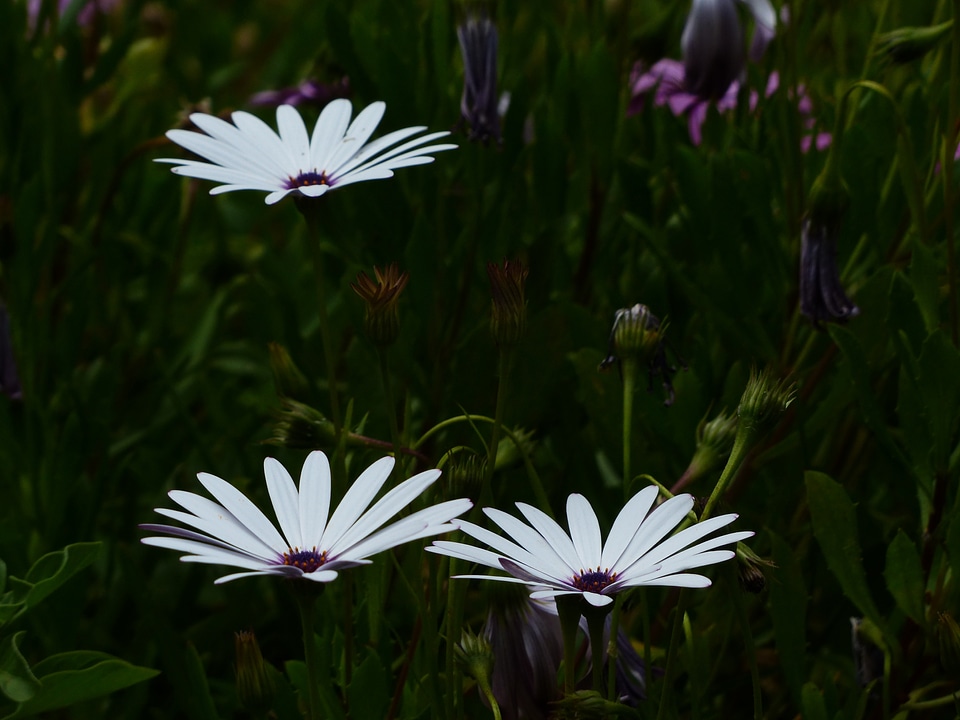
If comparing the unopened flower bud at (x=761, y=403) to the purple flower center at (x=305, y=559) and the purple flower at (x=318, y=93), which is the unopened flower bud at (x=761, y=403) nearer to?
the purple flower center at (x=305, y=559)

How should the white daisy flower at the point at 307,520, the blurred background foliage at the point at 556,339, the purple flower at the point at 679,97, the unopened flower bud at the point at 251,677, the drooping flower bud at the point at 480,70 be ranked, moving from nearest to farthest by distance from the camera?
1. the white daisy flower at the point at 307,520
2. the unopened flower bud at the point at 251,677
3. the blurred background foliage at the point at 556,339
4. the drooping flower bud at the point at 480,70
5. the purple flower at the point at 679,97

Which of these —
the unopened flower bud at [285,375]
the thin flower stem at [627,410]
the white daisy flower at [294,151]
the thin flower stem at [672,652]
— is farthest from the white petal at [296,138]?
the thin flower stem at [672,652]

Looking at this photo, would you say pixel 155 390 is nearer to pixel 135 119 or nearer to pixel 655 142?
pixel 135 119

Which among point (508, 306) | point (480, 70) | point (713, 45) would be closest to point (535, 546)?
point (508, 306)

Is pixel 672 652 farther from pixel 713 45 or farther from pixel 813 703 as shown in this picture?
pixel 713 45

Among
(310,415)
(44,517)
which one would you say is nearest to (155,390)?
(44,517)

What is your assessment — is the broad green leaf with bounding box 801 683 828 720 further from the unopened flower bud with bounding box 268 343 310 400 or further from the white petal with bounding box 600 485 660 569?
the unopened flower bud with bounding box 268 343 310 400

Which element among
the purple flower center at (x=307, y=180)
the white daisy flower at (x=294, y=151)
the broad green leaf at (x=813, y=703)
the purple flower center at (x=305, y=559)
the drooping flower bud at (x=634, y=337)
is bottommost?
the broad green leaf at (x=813, y=703)
